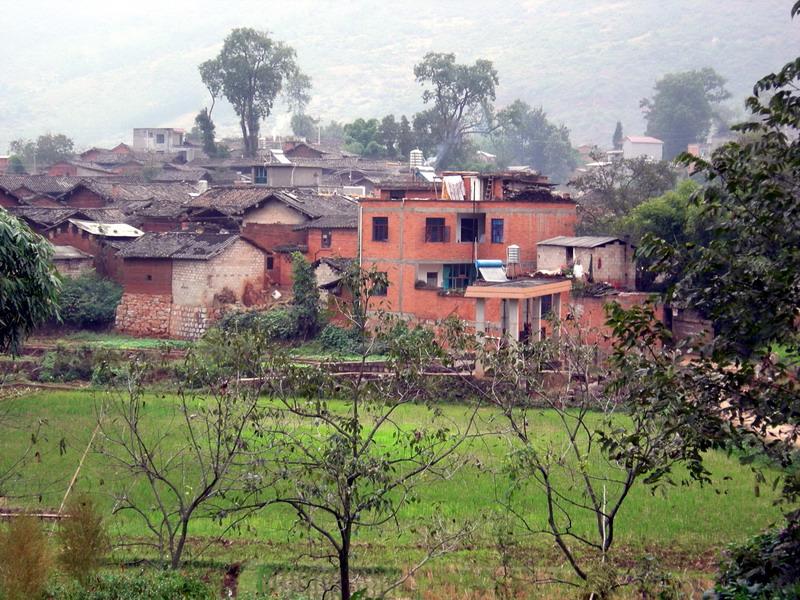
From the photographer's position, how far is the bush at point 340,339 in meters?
29.3

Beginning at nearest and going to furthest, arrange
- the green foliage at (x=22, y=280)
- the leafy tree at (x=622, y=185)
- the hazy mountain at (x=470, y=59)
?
the green foliage at (x=22, y=280) → the leafy tree at (x=622, y=185) → the hazy mountain at (x=470, y=59)

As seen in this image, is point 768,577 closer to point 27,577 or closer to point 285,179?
point 27,577

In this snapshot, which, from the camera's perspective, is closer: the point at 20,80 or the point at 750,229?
the point at 750,229

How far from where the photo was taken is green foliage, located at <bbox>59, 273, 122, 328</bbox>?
108 ft

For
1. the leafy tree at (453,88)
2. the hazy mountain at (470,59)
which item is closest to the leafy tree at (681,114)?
the leafy tree at (453,88)

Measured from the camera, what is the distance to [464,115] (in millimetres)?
67812

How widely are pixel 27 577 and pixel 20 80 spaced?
613 ft

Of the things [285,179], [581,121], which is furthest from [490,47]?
[285,179]

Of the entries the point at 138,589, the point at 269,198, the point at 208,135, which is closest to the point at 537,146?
the point at 208,135

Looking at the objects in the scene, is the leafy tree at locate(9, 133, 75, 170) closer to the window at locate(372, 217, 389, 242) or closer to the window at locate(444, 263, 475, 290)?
the window at locate(372, 217, 389, 242)

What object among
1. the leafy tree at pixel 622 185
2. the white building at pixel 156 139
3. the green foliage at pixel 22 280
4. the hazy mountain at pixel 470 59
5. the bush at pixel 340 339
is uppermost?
the hazy mountain at pixel 470 59

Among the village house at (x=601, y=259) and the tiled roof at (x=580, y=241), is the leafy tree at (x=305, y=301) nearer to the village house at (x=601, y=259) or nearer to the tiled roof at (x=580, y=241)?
the tiled roof at (x=580, y=241)

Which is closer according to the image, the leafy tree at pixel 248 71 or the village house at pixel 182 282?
the village house at pixel 182 282

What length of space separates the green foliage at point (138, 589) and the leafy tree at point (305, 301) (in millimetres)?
20355
